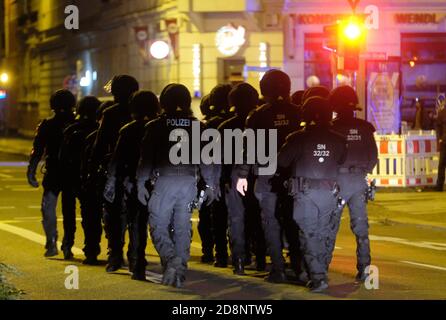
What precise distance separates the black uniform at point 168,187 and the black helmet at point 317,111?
120 centimetres

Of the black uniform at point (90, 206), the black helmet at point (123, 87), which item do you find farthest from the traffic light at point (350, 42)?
the black helmet at point (123, 87)

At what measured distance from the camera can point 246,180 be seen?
36.8 ft

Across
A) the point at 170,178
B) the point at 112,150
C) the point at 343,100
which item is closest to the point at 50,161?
the point at 112,150

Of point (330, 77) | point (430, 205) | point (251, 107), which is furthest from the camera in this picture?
point (330, 77)

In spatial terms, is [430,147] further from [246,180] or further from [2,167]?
[2,167]

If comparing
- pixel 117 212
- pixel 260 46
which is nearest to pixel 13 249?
pixel 117 212

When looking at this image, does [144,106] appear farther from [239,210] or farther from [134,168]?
[239,210]

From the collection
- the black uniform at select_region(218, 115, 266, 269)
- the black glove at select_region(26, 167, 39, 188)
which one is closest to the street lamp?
the black glove at select_region(26, 167, 39, 188)

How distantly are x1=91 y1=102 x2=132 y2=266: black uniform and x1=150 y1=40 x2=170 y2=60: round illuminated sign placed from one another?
21.9 metres

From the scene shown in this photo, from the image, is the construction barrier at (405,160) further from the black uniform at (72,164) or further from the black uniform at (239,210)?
the black uniform at (239,210)

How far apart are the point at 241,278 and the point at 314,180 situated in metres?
1.78

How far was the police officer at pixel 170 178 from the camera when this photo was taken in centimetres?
1059

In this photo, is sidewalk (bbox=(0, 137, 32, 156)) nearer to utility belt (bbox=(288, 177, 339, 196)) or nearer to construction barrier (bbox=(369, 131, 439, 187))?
construction barrier (bbox=(369, 131, 439, 187))

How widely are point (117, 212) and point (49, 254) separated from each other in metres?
1.77
